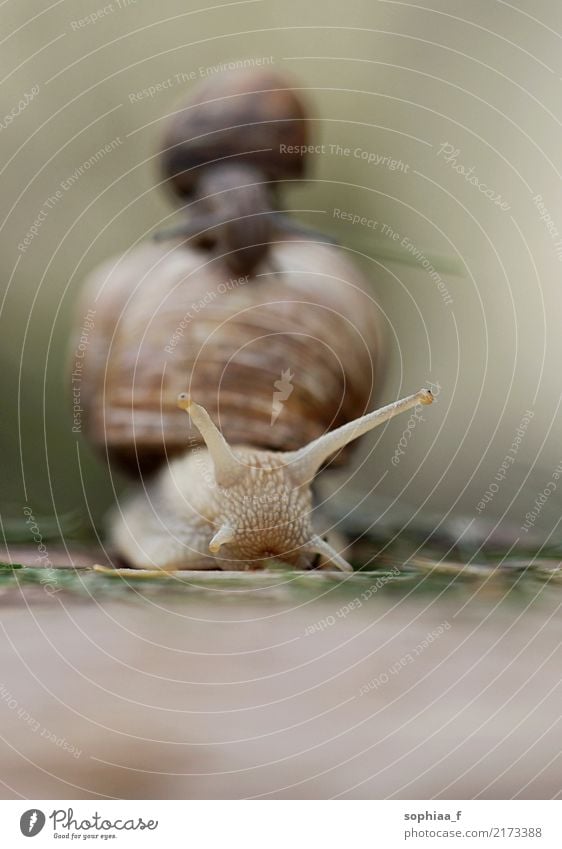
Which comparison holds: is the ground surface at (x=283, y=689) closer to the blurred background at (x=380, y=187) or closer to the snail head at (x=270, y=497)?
the snail head at (x=270, y=497)

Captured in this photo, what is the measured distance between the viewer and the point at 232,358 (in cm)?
58

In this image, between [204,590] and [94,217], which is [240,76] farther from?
[204,590]

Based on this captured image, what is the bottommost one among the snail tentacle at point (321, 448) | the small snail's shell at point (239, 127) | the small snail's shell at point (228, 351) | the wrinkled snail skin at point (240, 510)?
the wrinkled snail skin at point (240, 510)

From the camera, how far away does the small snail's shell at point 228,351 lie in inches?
22.7

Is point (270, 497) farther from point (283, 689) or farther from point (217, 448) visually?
point (283, 689)

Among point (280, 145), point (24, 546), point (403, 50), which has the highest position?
point (403, 50)

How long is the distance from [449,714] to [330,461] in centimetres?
23

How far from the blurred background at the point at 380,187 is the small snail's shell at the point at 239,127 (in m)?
0.06

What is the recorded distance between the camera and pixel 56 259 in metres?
0.70

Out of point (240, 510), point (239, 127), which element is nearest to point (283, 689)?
point (240, 510)

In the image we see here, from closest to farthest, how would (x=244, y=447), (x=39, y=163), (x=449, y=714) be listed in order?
(x=449, y=714) → (x=244, y=447) → (x=39, y=163)

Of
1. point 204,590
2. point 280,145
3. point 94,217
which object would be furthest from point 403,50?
point 204,590

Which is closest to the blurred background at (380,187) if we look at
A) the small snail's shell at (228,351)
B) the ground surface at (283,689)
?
the small snail's shell at (228,351)

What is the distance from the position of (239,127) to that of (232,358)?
0.52 ft
